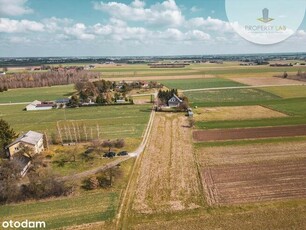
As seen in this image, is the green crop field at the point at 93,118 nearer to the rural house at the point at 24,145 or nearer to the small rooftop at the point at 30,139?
the small rooftop at the point at 30,139

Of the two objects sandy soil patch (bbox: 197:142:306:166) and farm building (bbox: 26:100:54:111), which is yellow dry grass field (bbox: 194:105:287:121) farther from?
farm building (bbox: 26:100:54:111)

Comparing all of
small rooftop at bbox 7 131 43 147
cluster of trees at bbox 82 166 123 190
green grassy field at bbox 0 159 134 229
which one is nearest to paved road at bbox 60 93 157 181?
cluster of trees at bbox 82 166 123 190

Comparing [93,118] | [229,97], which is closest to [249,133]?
[93,118]

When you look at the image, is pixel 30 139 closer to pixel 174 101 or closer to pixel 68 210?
pixel 68 210

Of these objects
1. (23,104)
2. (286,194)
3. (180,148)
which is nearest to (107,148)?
(180,148)

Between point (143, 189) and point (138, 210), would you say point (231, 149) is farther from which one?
point (138, 210)

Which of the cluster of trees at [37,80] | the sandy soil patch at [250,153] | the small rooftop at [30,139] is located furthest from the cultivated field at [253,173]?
the cluster of trees at [37,80]
